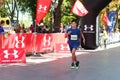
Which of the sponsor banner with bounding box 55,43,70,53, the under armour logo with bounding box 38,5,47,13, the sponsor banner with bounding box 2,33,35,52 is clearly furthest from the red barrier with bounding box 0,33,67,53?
the under armour logo with bounding box 38,5,47,13

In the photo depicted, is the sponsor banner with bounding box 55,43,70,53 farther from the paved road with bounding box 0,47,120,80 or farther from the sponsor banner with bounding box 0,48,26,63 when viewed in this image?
the paved road with bounding box 0,47,120,80

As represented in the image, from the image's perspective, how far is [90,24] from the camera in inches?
1158

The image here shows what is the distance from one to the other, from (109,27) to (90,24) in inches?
429

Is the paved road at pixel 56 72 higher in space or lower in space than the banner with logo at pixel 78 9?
lower

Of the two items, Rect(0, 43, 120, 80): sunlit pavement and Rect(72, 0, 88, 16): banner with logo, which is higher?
Rect(72, 0, 88, 16): banner with logo

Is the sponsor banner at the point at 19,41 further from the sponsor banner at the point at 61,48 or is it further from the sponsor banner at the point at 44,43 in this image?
the sponsor banner at the point at 61,48

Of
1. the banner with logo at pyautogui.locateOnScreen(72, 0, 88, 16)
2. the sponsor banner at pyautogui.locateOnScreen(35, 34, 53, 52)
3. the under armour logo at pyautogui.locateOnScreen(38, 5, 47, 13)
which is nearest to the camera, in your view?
the under armour logo at pyautogui.locateOnScreen(38, 5, 47, 13)

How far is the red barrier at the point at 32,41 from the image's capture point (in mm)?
20125

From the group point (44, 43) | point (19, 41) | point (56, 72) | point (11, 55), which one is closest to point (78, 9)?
point (44, 43)

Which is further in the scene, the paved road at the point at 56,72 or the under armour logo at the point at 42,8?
the under armour logo at the point at 42,8

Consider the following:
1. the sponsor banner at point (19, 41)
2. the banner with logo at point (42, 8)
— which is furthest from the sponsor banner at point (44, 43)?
the banner with logo at point (42, 8)

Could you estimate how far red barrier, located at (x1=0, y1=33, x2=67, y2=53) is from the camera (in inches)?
792

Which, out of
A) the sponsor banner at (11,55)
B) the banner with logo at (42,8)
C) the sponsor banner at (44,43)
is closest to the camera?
the sponsor banner at (11,55)

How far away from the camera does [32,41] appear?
22344mm
